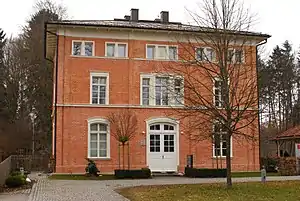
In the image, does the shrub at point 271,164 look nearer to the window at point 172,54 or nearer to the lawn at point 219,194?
the window at point 172,54

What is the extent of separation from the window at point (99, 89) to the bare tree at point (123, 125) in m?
1.29

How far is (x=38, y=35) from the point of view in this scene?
2062 inches

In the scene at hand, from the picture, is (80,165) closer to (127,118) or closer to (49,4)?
(127,118)

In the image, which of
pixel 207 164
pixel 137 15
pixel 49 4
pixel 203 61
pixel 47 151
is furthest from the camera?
pixel 49 4

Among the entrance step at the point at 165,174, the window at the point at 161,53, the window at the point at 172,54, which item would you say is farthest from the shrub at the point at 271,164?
the window at the point at 161,53

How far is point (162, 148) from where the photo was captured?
108ft

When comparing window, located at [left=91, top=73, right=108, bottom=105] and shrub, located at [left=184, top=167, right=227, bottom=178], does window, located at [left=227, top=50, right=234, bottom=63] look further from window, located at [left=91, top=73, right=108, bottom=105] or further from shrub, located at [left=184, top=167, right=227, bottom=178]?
window, located at [left=91, top=73, right=108, bottom=105]

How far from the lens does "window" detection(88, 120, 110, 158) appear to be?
32.1 m

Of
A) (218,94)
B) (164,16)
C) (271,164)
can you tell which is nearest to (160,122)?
(271,164)

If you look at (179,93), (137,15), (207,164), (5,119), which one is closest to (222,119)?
(179,93)

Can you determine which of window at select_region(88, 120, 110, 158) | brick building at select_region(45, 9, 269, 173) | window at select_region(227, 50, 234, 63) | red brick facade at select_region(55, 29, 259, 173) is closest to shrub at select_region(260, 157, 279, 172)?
brick building at select_region(45, 9, 269, 173)

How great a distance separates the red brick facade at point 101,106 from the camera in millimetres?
31641

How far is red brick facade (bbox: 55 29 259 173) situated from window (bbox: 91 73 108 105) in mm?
287

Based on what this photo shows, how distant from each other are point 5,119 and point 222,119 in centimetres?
3322
